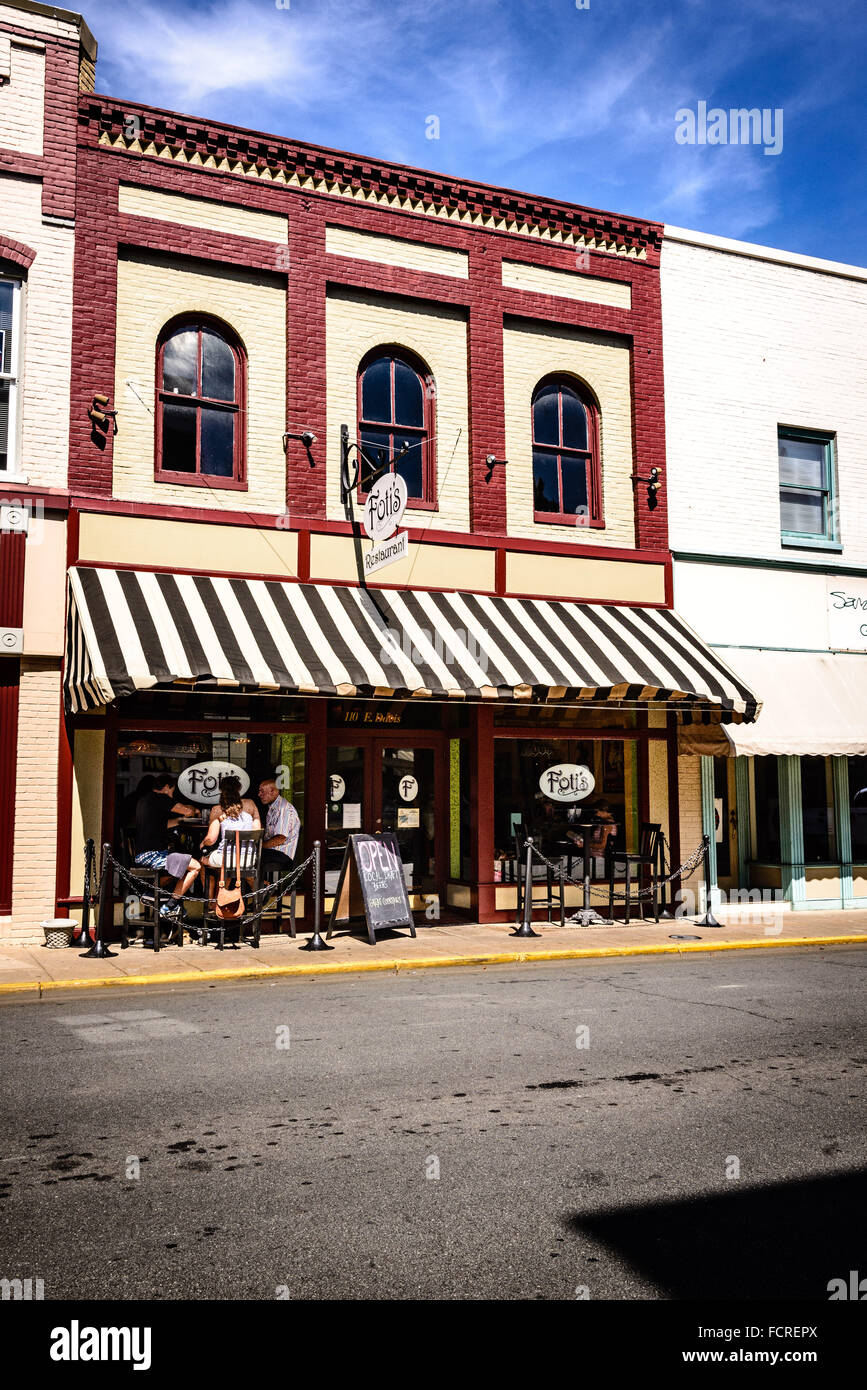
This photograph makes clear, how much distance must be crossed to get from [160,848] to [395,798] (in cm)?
329

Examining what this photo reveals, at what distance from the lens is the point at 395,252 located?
15.2 meters

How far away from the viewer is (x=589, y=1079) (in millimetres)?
6586

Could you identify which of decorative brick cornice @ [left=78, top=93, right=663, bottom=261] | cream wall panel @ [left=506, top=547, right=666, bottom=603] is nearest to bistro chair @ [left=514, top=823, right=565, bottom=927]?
cream wall panel @ [left=506, top=547, right=666, bottom=603]

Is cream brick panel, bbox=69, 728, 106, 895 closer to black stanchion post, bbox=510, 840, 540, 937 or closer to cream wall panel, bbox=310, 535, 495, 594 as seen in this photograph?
cream wall panel, bbox=310, 535, 495, 594

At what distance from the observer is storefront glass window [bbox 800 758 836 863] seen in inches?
659

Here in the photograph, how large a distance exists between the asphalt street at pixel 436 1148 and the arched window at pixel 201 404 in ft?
23.0

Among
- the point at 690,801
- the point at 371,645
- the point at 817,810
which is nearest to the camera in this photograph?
the point at 371,645

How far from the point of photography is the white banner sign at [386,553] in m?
13.0

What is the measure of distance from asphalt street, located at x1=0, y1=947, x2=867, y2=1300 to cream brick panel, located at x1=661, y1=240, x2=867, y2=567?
30.3 feet

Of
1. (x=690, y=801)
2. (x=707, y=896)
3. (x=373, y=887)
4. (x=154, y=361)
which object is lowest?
(x=707, y=896)

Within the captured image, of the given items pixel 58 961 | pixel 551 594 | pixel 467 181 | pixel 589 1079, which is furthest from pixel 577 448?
pixel 589 1079

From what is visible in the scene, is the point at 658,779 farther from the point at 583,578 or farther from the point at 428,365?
the point at 428,365

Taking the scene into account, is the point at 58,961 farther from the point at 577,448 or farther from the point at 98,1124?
the point at 577,448

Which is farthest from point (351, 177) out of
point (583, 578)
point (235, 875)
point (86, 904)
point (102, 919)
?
point (102, 919)
